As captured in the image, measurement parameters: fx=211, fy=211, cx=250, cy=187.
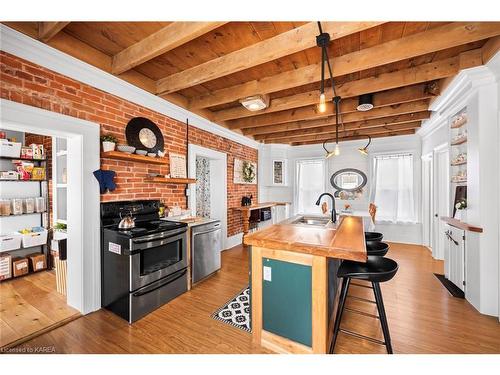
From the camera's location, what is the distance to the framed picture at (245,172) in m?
4.96

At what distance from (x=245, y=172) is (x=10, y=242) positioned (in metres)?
4.21

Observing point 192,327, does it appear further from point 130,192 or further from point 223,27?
point 223,27

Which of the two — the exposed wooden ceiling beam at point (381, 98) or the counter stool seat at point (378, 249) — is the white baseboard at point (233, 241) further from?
the counter stool seat at point (378, 249)

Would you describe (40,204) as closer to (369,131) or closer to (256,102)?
(256,102)

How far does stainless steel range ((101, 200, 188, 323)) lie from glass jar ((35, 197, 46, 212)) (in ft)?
6.79

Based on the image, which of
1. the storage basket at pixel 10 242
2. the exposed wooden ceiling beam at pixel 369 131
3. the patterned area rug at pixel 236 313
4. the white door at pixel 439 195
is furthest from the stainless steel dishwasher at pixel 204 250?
the white door at pixel 439 195

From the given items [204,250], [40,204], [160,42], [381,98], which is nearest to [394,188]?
[381,98]

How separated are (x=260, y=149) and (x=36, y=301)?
16.7 feet

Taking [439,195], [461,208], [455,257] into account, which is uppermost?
[439,195]

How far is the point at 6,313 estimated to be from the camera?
2174mm

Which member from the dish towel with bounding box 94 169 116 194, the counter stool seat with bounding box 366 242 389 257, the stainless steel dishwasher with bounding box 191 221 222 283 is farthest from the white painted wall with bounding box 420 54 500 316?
the dish towel with bounding box 94 169 116 194

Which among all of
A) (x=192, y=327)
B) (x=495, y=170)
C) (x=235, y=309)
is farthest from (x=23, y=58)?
(x=495, y=170)

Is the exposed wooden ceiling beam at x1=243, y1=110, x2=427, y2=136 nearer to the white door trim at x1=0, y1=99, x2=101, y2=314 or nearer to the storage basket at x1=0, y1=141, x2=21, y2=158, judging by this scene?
the white door trim at x1=0, y1=99, x2=101, y2=314

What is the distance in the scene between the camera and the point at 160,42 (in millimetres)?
1898
